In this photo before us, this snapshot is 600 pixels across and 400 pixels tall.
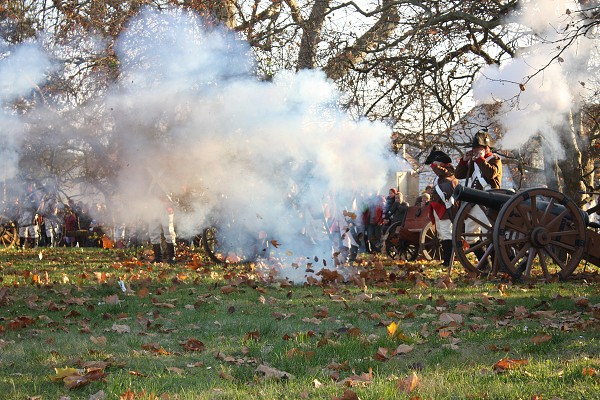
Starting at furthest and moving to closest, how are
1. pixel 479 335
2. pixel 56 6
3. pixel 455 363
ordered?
pixel 56 6, pixel 479 335, pixel 455 363

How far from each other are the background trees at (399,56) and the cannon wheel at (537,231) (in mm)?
1413

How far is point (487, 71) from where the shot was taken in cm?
1373

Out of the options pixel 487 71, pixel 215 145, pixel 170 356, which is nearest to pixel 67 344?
pixel 170 356

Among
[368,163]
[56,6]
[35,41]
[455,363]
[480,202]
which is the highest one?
[56,6]

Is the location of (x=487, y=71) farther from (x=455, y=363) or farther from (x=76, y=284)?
(x=455, y=363)

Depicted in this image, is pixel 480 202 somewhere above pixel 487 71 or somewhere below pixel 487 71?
below

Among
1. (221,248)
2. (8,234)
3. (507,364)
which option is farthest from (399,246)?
(8,234)

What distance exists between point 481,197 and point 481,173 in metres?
1.31

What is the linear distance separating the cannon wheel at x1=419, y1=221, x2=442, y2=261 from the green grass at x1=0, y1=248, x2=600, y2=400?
187 inches

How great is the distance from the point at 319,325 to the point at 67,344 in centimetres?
190

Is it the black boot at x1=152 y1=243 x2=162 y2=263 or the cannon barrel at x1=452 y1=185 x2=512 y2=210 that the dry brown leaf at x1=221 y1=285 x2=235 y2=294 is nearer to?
the cannon barrel at x1=452 y1=185 x2=512 y2=210

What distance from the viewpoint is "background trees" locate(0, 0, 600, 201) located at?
1066cm

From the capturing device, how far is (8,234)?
71.6 feet

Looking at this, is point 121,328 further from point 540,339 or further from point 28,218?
point 28,218
